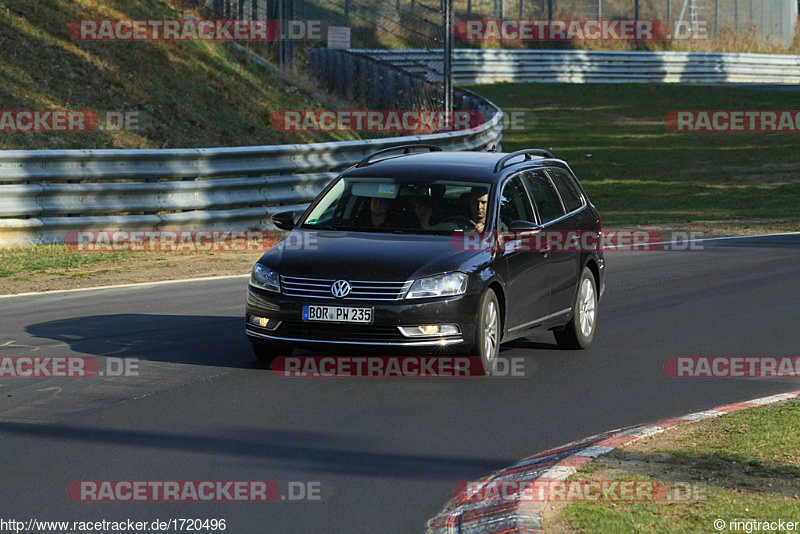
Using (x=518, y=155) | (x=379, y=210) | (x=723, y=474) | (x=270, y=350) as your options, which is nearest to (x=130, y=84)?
(x=518, y=155)

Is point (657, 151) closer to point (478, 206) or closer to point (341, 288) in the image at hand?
point (478, 206)

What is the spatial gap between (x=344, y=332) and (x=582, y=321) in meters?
2.86

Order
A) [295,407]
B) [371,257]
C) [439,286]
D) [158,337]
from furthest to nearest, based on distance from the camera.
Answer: [158,337]
[371,257]
[439,286]
[295,407]

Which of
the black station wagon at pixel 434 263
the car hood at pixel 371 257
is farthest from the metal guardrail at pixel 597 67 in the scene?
the car hood at pixel 371 257

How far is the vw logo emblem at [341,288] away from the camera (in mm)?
10156

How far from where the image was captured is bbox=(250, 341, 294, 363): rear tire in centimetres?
1045

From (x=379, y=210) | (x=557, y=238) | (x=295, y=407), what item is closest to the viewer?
(x=295, y=407)

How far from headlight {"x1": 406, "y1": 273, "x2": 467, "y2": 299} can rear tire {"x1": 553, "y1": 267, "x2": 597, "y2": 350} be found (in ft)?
6.56

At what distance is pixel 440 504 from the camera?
692cm

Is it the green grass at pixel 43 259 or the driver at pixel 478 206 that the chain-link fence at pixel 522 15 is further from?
the driver at pixel 478 206

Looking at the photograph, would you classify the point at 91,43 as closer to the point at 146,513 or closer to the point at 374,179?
the point at 374,179

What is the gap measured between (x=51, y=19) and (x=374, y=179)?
16649 millimetres

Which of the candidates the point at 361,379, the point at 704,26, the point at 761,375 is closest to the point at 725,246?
the point at 761,375

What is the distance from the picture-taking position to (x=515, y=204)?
38.1 ft
